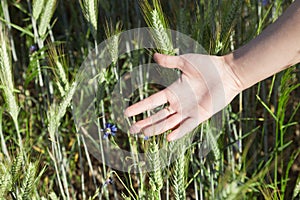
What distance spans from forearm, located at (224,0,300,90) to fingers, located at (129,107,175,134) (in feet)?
0.60

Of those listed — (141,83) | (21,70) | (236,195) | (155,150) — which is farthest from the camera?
(21,70)

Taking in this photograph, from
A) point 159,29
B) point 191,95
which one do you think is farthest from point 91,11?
point 191,95

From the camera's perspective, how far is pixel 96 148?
1776 millimetres

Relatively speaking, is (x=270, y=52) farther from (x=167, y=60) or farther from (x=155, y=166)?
(x=155, y=166)

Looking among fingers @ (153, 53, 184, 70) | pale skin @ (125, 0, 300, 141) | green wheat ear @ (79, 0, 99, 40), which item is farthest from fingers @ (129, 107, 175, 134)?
green wheat ear @ (79, 0, 99, 40)

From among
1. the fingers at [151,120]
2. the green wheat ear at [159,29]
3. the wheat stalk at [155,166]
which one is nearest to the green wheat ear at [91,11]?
the green wheat ear at [159,29]

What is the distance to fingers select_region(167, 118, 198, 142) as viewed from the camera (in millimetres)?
1197

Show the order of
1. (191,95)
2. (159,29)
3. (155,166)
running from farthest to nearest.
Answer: (191,95)
(159,29)
(155,166)

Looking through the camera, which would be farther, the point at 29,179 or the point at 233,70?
the point at 233,70

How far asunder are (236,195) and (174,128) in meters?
0.42

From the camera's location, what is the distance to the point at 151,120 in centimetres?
127

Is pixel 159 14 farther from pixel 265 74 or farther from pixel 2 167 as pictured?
pixel 2 167

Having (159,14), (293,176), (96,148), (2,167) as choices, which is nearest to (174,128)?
(159,14)

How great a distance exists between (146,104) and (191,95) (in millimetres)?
116
